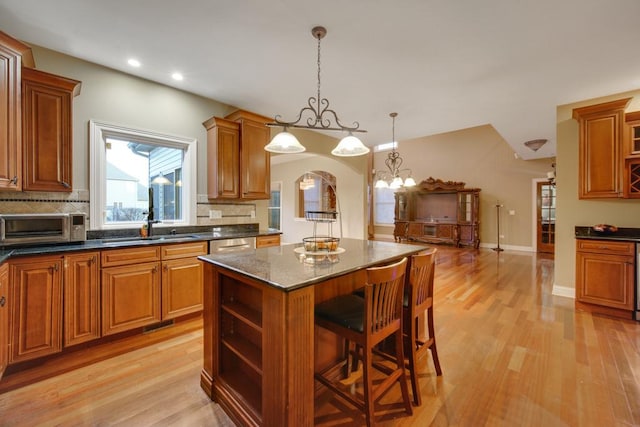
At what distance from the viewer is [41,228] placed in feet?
7.77

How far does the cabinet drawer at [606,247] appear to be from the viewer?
3064mm

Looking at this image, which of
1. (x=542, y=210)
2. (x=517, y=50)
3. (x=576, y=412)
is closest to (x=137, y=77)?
(x=517, y=50)

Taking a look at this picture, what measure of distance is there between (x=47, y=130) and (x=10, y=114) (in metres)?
0.32

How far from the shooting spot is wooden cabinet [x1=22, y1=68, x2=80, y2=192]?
229 centimetres

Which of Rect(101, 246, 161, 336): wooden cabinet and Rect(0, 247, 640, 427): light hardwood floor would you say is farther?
Rect(101, 246, 161, 336): wooden cabinet

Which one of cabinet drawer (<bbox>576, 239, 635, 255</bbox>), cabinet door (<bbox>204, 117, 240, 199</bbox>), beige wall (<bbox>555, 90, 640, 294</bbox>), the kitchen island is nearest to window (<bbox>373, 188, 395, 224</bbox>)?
beige wall (<bbox>555, 90, 640, 294</bbox>)

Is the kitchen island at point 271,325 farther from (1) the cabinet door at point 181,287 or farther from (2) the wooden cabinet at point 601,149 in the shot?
(2) the wooden cabinet at point 601,149

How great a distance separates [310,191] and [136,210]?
594 cm

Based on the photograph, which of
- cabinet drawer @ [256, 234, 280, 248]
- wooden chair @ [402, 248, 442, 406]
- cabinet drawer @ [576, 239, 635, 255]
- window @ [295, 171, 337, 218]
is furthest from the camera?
window @ [295, 171, 337, 218]

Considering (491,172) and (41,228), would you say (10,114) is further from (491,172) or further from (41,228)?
(491,172)

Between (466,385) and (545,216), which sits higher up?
(545,216)

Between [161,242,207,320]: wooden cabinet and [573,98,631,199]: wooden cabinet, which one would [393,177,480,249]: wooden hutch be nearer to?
[573,98,631,199]: wooden cabinet

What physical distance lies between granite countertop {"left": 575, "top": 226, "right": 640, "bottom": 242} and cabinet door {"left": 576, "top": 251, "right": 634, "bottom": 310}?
0.65 ft

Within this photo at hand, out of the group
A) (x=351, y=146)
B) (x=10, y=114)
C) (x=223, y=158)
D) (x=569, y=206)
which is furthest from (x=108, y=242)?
(x=569, y=206)
